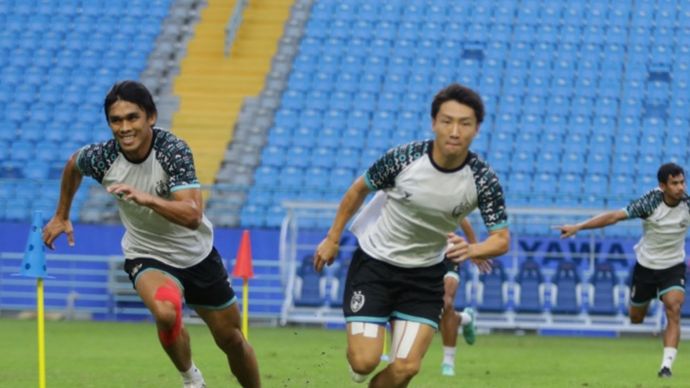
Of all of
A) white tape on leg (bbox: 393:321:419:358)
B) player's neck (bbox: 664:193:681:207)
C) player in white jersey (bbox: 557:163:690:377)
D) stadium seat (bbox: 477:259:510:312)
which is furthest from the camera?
stadium seat (bbox: 477:259:510:312)

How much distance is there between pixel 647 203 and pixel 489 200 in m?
7.59

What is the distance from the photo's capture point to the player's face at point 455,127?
8.79 meters

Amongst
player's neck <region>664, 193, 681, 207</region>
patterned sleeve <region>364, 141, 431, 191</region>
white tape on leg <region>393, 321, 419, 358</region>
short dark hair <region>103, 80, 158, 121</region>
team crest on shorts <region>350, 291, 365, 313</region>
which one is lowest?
white tape on leg <region>393, 321, 419, 358</region>

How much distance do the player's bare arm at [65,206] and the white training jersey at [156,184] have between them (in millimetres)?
100

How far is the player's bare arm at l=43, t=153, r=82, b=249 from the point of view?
382 inches

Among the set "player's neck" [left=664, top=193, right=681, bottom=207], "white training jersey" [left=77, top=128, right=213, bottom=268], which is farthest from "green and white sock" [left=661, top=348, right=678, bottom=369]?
"white training jersey" [left=77, top=128, right=213, bottom=268]

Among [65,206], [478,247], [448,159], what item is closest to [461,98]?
[448,159]

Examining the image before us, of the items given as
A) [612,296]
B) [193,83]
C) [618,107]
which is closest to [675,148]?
[618,107]

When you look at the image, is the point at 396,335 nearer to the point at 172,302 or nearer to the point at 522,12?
the point at 172,302

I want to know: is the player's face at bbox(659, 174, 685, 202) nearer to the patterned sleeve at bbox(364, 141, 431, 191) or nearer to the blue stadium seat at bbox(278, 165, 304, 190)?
the patterned sleeve at bbox(364, 141, 431, 191)

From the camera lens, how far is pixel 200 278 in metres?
9.68

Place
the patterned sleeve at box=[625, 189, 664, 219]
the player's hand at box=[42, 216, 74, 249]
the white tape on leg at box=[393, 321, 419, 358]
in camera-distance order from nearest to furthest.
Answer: the white tape on leg at box=[393, 321, 419, 358], the player's hand at box=[42, 216, 74, 249], the patterned sleeve at box=[625, 189, 664, 219]

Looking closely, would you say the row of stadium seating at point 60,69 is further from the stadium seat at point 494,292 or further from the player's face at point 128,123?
the player's face at point 128,123

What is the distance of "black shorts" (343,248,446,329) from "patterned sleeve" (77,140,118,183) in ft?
5.95
